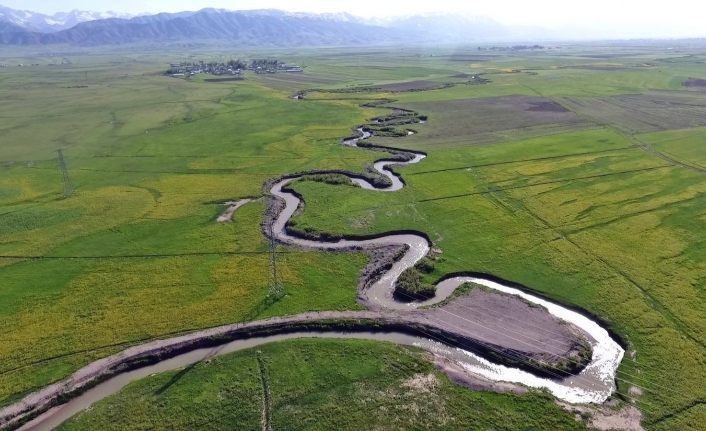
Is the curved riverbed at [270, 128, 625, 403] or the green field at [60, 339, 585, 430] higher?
the curved riverbed at [270, 128, 625, 403]

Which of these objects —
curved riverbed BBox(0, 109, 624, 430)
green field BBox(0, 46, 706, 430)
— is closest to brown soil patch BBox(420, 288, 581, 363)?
curved riverbed BBox(0, 109, 624, 430)

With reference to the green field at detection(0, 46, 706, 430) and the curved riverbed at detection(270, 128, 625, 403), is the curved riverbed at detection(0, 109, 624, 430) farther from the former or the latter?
the green field at detection(0, 46, 706, 430)

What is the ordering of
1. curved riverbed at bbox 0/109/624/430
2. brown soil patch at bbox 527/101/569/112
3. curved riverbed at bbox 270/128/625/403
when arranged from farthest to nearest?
brown soil patch at bbox 527/101/569/112
curved riverbed at bbox 270/128/625/403
curved riverbed at bbox 0/109/624/430

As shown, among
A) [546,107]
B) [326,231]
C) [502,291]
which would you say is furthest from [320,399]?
[546,107]

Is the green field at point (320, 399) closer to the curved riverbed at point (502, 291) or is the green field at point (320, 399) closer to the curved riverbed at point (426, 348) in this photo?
the curved riverbed at point (426, 348)

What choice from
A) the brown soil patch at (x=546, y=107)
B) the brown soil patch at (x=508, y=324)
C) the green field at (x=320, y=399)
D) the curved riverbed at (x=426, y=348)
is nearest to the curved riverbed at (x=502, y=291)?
the curved riverbed at (x=426, y=348)

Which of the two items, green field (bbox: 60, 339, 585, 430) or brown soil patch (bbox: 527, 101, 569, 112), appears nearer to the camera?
green field (bbox: 60, 339, 585, 430)

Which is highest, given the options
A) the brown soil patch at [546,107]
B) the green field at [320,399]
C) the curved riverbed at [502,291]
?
the brown soil patch at [546,107]

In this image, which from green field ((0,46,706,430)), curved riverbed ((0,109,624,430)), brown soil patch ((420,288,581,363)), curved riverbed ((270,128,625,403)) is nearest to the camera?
curved riverbed ((0,109,624,430))

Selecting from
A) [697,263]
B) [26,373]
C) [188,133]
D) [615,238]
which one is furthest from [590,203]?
[188,133]
